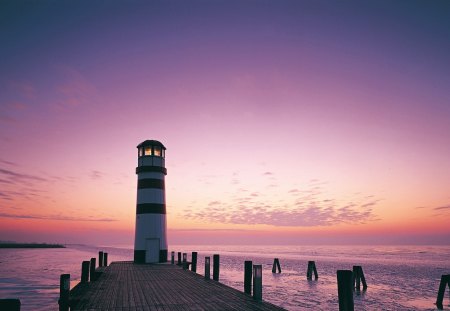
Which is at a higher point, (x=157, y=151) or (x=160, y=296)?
(x=157, y=151)

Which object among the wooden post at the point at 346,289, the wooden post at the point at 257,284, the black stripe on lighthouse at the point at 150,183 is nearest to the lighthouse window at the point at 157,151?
the black stripe on lighthouse at the point at 150,183

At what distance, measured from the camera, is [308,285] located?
27.7 meters

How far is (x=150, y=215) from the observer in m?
24.9

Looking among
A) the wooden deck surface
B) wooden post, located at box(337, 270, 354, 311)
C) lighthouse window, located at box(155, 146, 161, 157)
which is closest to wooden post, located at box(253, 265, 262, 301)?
the wooden deck surface

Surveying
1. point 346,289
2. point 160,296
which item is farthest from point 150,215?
point 346,289

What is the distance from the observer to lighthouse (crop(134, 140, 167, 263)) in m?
24.9

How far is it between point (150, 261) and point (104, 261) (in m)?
3.88

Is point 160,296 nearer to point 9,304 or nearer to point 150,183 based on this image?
point 9,304

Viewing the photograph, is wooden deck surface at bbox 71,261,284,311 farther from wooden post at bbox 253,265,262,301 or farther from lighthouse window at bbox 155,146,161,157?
lighthouse window at bbox 155,146,161,157

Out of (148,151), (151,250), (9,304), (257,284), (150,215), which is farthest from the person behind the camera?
(148,151)

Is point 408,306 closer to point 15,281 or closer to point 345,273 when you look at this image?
point 345,273

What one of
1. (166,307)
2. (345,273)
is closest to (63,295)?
(166,307)

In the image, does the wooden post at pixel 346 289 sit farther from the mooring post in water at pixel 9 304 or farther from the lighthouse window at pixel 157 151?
the lighthouse window at pixel 157 151

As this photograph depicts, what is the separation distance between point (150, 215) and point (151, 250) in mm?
2503
